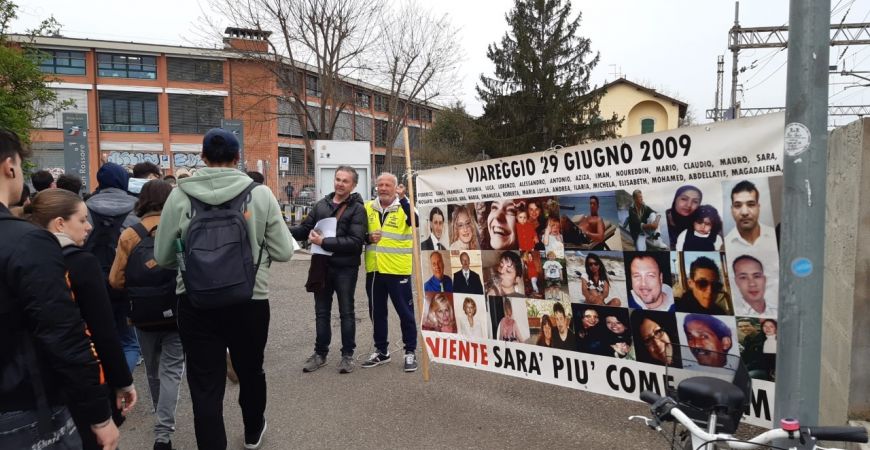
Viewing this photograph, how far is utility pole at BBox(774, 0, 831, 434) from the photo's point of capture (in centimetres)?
220

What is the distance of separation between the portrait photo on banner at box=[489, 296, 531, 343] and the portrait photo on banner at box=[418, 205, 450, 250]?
0.68 m

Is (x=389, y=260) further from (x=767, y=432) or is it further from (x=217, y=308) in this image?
(x=767, y=432)

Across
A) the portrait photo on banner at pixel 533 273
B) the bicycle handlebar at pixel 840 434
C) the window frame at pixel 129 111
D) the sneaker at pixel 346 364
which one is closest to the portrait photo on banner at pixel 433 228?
the portrait photo on banner at pixel 533 273

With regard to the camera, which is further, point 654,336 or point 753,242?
point 654,336

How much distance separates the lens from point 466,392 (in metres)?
4.73

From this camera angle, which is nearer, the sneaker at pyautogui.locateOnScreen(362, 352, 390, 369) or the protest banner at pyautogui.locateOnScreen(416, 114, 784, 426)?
the protest banner at pyautogui.locateOnScreen(416, 114, 784, 426)

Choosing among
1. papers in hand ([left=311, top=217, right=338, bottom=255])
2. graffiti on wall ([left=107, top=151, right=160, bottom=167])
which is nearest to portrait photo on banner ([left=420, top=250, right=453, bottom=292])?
papers in hand ([left=311, top=217, right=338, bottom=255])

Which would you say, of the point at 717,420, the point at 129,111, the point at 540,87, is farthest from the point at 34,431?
the point at 129,111

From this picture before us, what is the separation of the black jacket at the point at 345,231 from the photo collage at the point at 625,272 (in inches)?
35.9

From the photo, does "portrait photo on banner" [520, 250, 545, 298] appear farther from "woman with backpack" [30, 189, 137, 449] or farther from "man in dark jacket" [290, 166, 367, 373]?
"woman with backpack" [30, 189, 137, 449]

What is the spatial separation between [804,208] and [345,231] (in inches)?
145

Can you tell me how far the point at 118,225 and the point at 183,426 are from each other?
170 cm

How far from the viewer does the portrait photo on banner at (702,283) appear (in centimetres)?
297

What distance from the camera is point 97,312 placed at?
2219 millimetres
